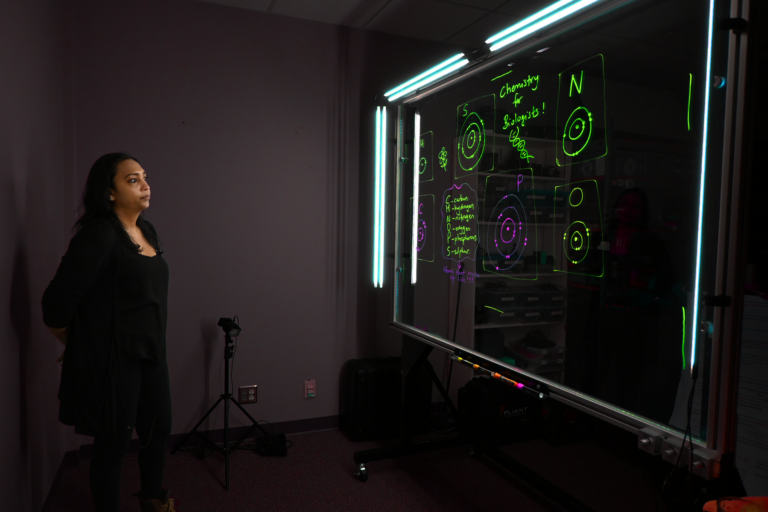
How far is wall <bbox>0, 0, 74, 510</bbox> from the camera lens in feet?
4.96

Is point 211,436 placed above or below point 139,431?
below

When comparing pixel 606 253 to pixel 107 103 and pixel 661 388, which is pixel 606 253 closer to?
pixel 661 388

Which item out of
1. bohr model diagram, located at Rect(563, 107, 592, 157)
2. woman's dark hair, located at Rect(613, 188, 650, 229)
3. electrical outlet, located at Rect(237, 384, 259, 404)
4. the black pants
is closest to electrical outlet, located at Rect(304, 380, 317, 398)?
electrical outlet, located at Rect(237, 384, 259, 404)

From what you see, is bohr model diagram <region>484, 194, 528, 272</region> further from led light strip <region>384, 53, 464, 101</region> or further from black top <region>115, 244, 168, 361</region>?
black top <region>115, 244, 168, 361</region>

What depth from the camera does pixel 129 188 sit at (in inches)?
70.6

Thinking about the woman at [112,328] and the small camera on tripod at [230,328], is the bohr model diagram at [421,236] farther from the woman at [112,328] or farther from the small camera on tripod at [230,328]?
the woman at [112,328]

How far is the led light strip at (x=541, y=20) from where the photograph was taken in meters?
1.45

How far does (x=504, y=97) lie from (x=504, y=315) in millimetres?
844

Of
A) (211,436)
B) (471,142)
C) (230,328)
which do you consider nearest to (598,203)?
(471,142)

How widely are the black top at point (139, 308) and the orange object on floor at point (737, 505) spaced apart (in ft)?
5.71

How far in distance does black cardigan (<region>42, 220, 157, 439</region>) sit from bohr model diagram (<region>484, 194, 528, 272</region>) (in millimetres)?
1429

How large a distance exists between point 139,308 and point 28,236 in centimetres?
52

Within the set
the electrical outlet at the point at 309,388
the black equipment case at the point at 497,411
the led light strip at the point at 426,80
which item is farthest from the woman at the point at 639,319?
the electrical outlet at the point at 309,388

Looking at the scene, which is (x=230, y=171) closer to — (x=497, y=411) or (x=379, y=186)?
(x=379, y=186)
